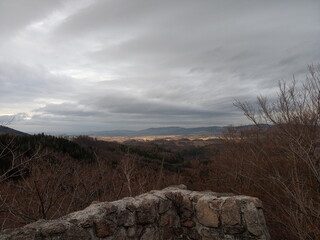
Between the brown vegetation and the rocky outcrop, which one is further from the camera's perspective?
the brown vegetation

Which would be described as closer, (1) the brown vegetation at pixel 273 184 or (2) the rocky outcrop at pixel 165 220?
(2) the rocky outcrop at pixel 165 220

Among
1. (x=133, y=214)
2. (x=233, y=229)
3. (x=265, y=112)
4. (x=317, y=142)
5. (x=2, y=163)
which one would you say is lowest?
(x=2, y=163)

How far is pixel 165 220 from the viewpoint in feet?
11.5

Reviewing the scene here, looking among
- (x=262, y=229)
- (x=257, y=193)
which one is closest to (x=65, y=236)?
(x=262, y=229)

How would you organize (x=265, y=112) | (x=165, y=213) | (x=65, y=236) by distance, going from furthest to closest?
(x=265, y=112), (x=165, y=213), (x=65, y=236)

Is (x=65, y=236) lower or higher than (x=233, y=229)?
higher

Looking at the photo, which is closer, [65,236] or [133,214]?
[65,236]

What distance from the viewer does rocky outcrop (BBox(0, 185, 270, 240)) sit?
2611 mm

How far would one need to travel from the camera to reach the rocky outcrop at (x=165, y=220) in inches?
103

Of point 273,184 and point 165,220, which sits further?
point 273,184

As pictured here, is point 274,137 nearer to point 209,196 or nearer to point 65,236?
point 209,196

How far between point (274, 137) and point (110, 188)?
6.28 meters

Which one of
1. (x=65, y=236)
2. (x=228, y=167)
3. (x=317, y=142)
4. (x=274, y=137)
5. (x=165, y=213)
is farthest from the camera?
(x=228, y=167)

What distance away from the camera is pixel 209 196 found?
3.59 m
